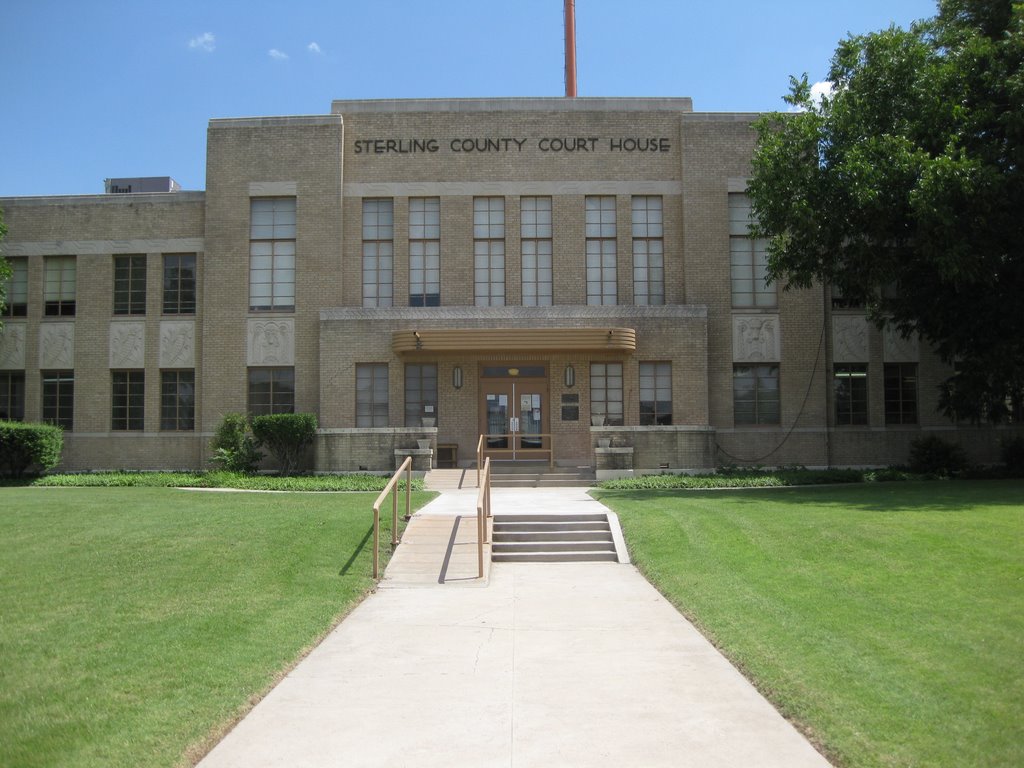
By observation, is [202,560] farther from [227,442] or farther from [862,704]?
[227,442]

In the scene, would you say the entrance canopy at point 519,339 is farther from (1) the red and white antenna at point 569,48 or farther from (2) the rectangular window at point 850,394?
(1) the red and white antenna at point 569,48

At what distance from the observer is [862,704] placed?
6.44 meters

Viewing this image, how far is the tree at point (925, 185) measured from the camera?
19766mm

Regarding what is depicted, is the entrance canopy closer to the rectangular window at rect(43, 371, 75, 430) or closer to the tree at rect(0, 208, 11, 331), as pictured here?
the rectangular window at rect(43, 371, 75, 430)

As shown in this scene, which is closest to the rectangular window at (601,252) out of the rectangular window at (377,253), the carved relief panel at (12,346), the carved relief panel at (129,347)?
the rectangular window at (377,253)

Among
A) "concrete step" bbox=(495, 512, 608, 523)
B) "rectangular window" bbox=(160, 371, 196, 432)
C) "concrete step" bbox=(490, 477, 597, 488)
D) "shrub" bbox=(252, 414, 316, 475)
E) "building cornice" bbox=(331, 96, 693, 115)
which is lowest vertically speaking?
"concrete step" bbox=(495, 512, 608, 523)

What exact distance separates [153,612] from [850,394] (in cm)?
2248

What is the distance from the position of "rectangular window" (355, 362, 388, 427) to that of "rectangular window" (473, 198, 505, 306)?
3.68m

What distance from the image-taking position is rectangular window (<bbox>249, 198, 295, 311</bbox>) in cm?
2664

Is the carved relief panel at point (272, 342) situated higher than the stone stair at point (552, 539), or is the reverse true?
the carved relief panel at point (272, 342)

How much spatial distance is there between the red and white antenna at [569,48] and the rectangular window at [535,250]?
10271mm

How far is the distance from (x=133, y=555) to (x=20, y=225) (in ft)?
66.8

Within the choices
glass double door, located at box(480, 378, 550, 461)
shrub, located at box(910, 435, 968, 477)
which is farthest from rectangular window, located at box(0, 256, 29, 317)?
shrub, located at box(910, 435, 968, 477)

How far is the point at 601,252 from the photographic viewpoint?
26.6 meters
